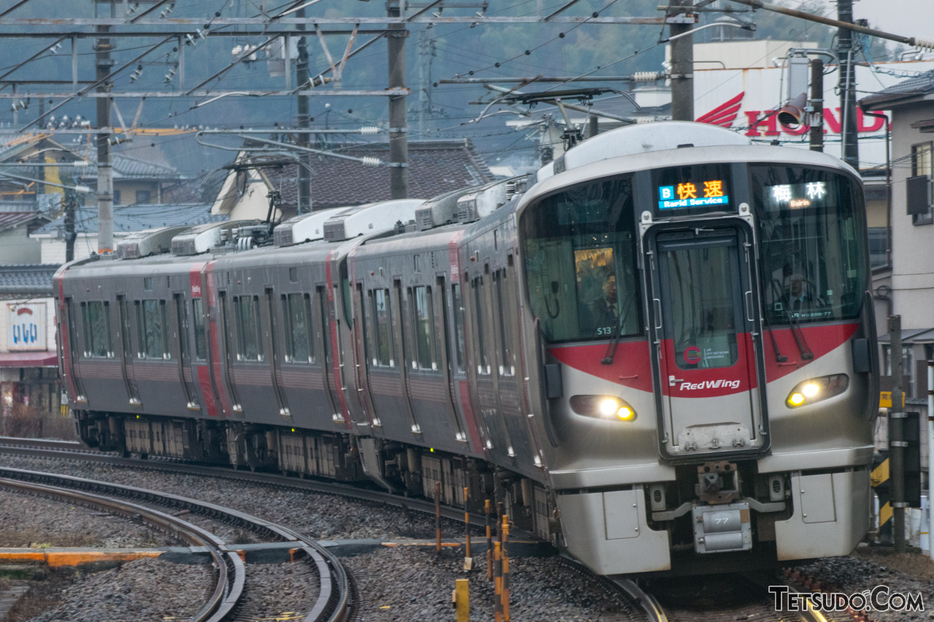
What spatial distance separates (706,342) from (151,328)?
14.3 meters

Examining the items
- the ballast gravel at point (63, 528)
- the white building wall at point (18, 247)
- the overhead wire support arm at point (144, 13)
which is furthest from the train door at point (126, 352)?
the white building wall at point (18, 247)

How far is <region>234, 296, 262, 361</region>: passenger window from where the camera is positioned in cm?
1898

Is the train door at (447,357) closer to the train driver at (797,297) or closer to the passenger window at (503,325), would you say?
the passenger window at (503,325)

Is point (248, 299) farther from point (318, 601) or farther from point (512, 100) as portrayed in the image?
point (318, 601)

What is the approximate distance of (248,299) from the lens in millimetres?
19062

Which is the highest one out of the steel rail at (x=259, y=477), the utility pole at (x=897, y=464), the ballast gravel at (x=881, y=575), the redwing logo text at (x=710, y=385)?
the redwing logo text at (x=710, y=385)

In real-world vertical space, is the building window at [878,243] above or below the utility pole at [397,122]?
below

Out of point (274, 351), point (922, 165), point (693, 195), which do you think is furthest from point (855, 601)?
point (922, 165)

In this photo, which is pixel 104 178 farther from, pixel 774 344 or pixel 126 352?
pixel 774 344

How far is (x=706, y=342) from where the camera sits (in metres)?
8.84

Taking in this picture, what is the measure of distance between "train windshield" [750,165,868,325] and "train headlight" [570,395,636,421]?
3.76ft

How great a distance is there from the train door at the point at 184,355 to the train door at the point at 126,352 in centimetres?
165

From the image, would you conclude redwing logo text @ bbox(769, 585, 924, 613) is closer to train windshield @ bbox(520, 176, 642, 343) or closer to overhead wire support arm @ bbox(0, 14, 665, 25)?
train windshield @ bbox(520, 176, 642, 343)

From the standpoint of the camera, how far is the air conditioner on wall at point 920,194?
71.6ft
